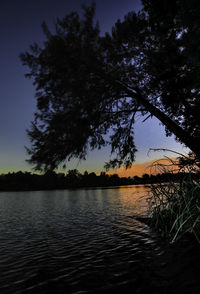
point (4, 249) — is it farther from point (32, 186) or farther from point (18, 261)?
point (32, 186)

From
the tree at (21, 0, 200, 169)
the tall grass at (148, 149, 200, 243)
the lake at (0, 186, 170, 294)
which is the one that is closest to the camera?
the lake at (0, 186, 170, 294)

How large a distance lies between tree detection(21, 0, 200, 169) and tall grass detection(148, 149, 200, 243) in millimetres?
2731

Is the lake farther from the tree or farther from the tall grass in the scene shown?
the tree

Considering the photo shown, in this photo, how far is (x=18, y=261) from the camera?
587 cm

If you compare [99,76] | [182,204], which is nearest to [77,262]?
[182,204]

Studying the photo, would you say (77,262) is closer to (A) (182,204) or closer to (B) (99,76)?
(A) (182,204)

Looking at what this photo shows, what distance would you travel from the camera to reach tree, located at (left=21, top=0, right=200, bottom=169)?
1017 cm

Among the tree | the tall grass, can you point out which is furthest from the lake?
the tree

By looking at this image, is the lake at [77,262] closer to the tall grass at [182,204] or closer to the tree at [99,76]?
the tall grass at [182,204]

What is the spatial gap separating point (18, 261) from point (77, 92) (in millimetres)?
7574

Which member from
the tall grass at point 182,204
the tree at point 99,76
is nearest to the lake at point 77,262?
the tall grass at point 182,204

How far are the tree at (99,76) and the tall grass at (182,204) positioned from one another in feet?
8.96

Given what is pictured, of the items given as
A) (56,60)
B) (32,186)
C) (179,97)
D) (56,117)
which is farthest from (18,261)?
(32,186)

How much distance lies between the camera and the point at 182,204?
7441 millimetres
